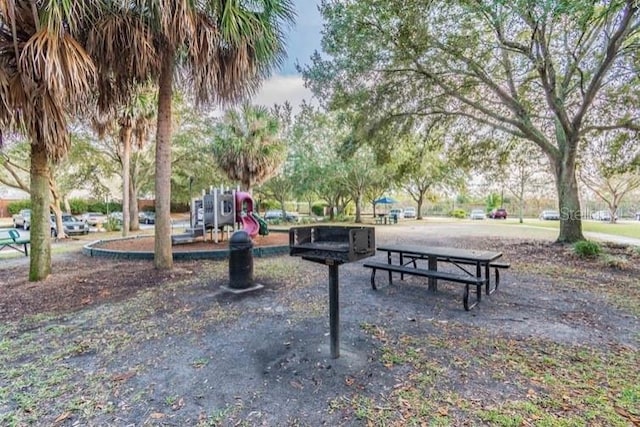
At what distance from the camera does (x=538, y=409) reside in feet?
6.91

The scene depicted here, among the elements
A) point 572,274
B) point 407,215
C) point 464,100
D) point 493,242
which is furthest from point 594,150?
point 407,215

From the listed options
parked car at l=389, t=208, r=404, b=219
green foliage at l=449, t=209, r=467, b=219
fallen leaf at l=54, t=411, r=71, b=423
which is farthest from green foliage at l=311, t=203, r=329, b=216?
fallen leaf at l=54, t=411, r=71, b=423

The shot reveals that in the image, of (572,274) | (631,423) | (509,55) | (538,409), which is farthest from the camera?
(509,55)

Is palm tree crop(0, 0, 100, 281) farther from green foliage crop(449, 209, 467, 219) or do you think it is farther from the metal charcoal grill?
green foliage crop(449, 209, 467, 219)

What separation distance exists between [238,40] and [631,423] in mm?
6563

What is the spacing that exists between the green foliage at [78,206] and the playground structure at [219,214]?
22826 millimetres

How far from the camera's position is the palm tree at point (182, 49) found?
16.4 ft

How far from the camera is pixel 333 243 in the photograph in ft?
9.34

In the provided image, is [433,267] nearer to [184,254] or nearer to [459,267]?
[459,267]

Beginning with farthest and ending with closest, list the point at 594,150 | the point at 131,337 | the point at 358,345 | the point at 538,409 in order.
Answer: the point at 594,150, the point at 131,337, the point at 358,345, the point at 538,409

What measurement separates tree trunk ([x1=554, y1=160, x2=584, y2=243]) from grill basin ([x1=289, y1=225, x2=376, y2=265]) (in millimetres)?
8835

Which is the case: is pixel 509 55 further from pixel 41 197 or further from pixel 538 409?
pixel 41 197

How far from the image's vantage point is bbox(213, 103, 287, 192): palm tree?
13859 mm

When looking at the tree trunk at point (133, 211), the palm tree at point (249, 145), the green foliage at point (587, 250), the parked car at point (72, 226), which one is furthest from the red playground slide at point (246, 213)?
the parked car at point (72, 226)
